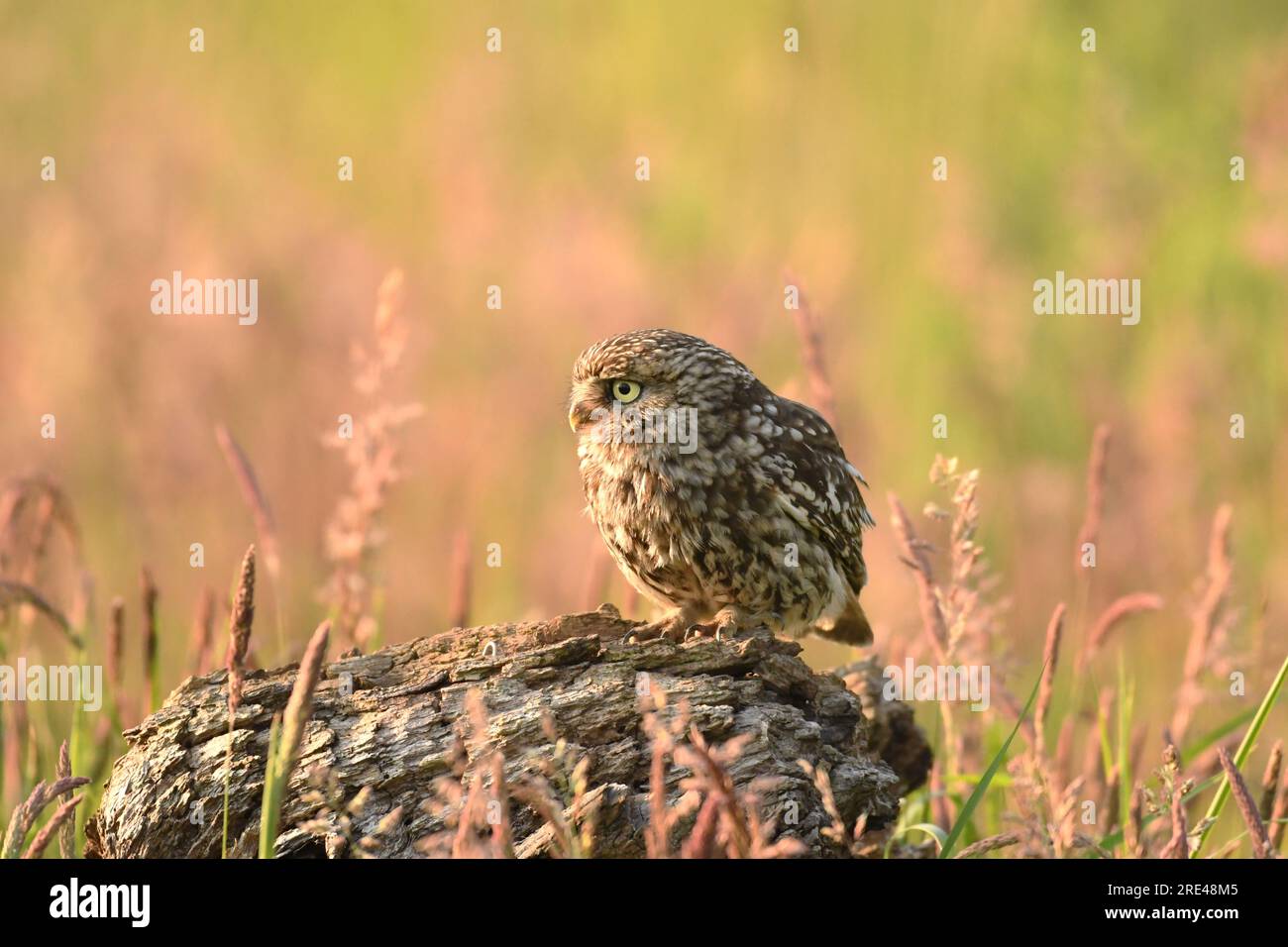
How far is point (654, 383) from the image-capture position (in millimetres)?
4848

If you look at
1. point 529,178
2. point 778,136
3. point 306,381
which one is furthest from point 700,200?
point 306,381

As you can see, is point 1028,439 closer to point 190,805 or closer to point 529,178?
point 529,178

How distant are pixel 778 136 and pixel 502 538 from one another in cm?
380

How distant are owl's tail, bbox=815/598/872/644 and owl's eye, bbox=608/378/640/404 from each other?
126 centimetres

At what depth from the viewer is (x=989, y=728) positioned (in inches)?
219
